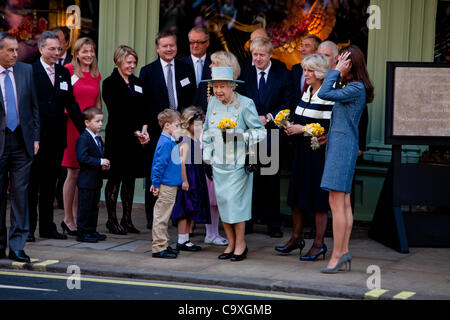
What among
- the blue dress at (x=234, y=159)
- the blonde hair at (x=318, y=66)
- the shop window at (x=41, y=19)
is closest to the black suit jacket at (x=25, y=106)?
the blue dress at (x=234, y=159)

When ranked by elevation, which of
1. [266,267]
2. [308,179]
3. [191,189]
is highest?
[308,179]

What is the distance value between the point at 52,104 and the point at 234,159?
2345 millimetres

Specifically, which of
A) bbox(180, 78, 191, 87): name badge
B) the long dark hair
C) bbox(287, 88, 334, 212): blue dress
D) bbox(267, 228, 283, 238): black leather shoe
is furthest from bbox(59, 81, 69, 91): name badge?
the long dark hair

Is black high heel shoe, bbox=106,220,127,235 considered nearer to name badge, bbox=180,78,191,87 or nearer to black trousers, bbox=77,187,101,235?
black trousers, bbox=77,187,101,235

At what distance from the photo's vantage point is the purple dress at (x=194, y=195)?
861cm

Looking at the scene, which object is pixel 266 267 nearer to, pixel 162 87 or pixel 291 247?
pixel 291 247

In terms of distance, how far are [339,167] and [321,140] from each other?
2.20 feet

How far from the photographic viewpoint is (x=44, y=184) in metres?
9.03

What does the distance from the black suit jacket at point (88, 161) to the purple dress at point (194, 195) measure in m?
0.99

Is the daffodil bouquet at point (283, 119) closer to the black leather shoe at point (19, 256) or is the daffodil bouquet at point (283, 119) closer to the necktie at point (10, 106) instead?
the necktie at point (10, 106)

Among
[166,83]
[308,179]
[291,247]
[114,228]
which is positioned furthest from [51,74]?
[291,247]

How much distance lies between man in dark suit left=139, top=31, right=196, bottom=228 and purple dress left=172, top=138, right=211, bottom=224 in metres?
1.12

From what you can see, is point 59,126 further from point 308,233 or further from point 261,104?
point 308,233

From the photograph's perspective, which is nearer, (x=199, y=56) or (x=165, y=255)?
(x=165, y=255)
